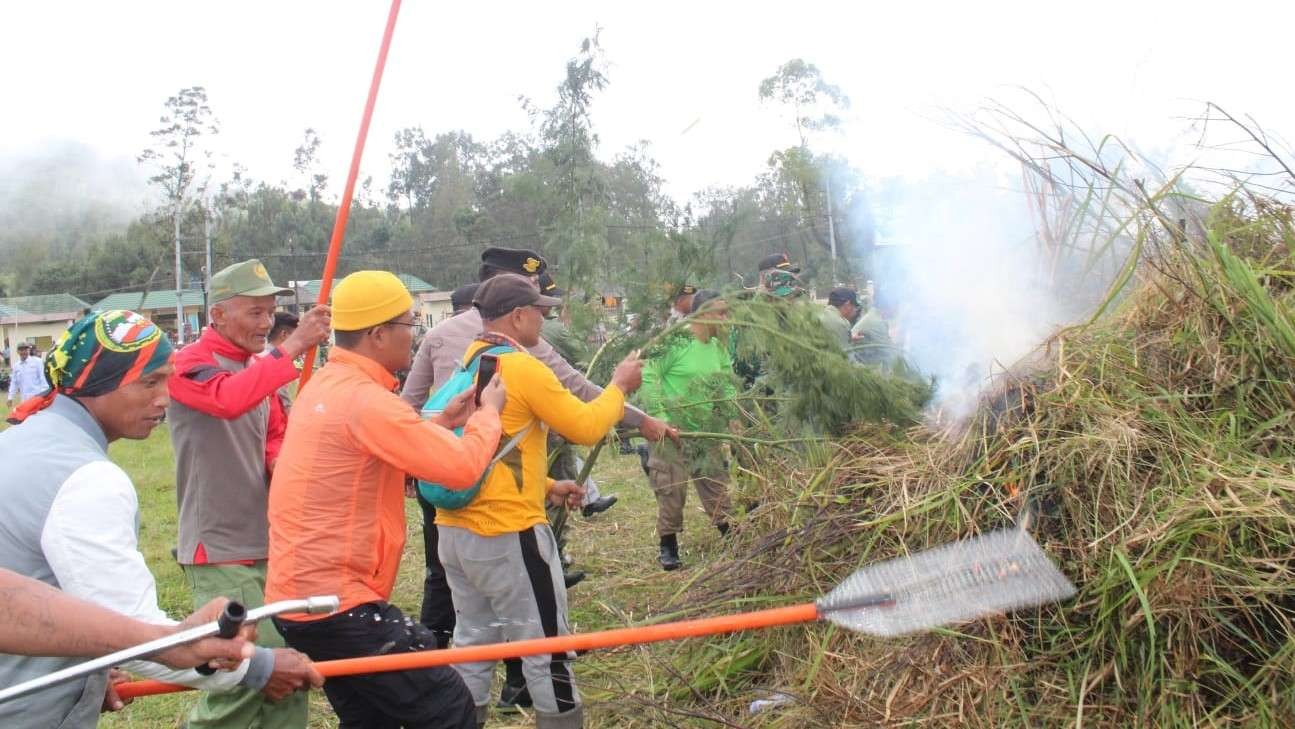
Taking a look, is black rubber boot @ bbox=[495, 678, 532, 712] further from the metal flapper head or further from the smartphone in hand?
the metal flapper head

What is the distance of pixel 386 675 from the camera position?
10.4 ft

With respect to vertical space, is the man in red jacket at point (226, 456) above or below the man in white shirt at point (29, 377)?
above

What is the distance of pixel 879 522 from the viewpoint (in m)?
3.81

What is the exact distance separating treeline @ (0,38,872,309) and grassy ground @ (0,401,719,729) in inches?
67.1

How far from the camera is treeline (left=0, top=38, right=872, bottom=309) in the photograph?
5.12 metres

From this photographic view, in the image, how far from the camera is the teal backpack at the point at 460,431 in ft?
12.7

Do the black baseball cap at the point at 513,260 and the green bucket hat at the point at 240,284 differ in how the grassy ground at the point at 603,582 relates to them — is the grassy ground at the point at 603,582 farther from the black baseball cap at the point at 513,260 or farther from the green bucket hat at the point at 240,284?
the green bucket hat at the point at 240,284

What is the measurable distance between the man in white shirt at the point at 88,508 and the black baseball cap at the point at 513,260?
3.11m

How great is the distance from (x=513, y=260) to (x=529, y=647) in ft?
Answer: 10.7

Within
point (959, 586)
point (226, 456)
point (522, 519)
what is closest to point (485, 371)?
point (522, 519)

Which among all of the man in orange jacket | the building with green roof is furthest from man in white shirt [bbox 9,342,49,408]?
the building with green roof

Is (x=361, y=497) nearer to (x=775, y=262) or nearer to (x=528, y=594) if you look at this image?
(x=528, y=594)

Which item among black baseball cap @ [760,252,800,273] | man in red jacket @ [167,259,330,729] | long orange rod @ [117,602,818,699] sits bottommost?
long orange rod @ [117,602,818,699]

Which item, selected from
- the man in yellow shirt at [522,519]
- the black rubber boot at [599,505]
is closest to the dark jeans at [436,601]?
the man in yellow shirt at [522,519]
